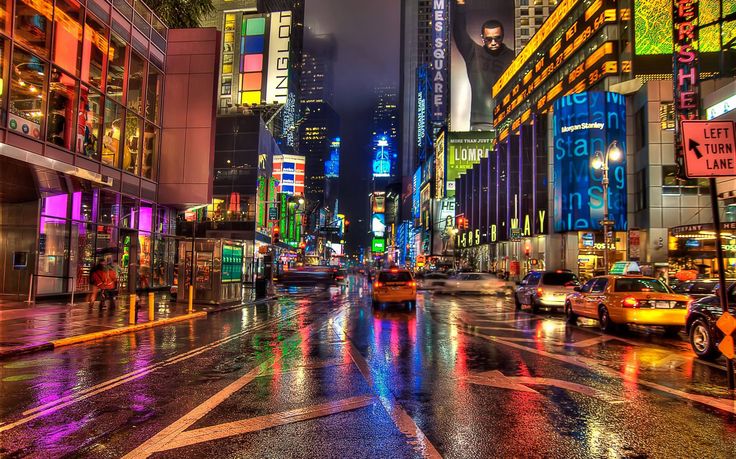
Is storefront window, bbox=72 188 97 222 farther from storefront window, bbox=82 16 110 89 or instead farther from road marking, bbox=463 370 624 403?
road marking, bbox=463 370 624 403

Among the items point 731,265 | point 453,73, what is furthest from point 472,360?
point 453,73

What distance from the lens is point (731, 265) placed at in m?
31.0

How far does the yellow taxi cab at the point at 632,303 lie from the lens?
42.0 feet

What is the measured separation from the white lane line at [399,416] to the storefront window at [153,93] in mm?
23464

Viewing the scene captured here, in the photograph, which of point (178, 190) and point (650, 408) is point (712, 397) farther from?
point (178, 190)

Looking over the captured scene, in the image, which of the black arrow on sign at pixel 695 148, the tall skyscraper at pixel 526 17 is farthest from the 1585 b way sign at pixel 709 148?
the tall skyscraper at pixel 526 17

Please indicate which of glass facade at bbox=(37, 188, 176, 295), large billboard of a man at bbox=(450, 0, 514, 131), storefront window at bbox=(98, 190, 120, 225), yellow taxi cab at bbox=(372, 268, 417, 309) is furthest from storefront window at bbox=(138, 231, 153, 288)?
large billboard of a man at bbox=(450, 0, 514, 131)

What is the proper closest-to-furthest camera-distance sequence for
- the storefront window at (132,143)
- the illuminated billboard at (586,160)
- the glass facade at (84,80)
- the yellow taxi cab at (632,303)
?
the yellow taxi cab at (632,303)
the glass facade at (84,80)
the storefront window at (132,143)
the illuminated billboard at (586,160)

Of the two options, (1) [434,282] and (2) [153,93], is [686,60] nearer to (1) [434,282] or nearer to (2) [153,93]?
(1) [434,282]

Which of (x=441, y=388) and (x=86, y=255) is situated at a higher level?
(x=86, y=255)

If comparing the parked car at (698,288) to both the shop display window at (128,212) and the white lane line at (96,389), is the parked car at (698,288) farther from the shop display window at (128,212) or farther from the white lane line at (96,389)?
the shop display window at (128,212)

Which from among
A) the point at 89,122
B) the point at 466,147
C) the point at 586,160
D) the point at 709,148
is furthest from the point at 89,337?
the point at 466,147

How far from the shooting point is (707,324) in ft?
31.5

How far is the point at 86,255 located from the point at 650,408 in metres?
23.4
